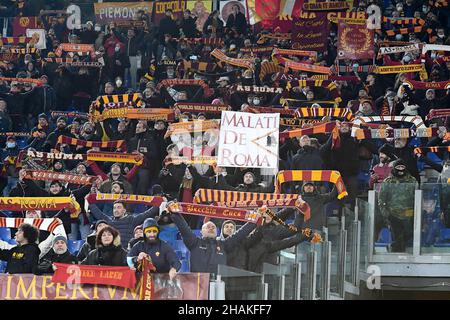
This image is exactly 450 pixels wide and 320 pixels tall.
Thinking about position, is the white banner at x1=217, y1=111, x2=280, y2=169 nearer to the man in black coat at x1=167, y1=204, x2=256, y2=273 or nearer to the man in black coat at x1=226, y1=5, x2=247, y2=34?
the man in black coat at x1=167, y1=204, x2=256, y2=273

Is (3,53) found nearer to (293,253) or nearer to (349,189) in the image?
(349,189)

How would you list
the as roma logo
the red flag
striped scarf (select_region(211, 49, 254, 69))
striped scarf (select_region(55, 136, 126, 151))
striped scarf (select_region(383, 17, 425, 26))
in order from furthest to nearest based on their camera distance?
the as roma logo < the red flag < striped scarf (select_region(383, 17, 425, 26)) < striped scarf (select_region(211, 49, 254, 69)) < striped scarf (select_region(55, 136, 126, 151))

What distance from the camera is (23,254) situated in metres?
16.5

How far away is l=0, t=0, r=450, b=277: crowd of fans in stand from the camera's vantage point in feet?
54.0

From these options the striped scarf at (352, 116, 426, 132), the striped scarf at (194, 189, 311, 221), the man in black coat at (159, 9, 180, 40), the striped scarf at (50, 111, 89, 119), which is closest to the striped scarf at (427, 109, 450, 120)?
the striped scarf at (352, 116, 426, 132)

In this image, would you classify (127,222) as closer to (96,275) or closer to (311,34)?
(96,275)

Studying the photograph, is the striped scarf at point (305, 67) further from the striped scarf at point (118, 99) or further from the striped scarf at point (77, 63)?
the striped scarf at point (77, 63)

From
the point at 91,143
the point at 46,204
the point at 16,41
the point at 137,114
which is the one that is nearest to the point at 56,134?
the point at 91,143

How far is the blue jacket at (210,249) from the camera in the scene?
16.2 metres

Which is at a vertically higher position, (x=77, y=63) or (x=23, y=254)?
(x=77, y=63)

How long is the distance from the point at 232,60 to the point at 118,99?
7.56ft

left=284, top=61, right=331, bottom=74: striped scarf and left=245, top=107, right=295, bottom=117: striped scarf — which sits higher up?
left=284, top=61, right=331, bottom=74: striped scarf

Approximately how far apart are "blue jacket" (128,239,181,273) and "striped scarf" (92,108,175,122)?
18.4 ft
